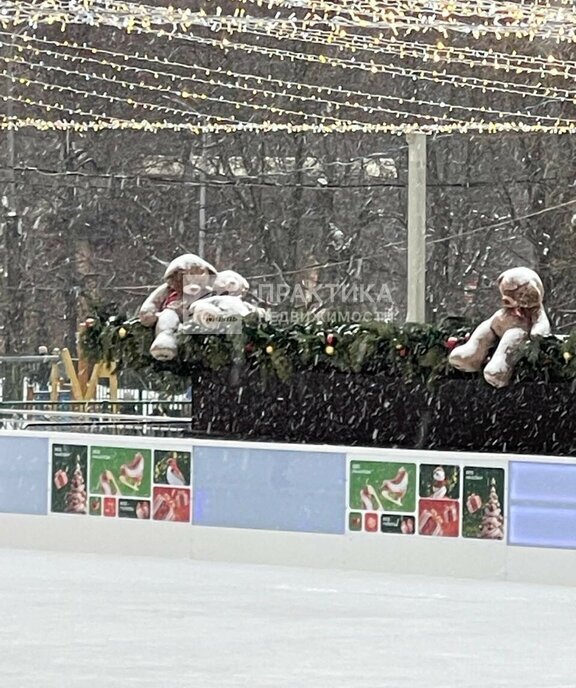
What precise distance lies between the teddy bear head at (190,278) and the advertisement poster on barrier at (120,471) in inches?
75.8

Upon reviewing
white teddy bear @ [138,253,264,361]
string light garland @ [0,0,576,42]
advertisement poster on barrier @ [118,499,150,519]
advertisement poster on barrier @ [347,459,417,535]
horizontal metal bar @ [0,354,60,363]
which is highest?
string light garland @ [0,0,576,42]

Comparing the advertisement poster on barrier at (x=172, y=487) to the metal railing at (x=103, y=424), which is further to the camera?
the metal railing at (x=103, y=424)

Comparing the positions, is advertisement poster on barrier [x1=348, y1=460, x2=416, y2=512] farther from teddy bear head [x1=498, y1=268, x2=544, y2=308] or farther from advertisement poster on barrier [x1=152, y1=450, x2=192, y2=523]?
teddy bear head [x1=498, y1=268, x2=544, y2=308]

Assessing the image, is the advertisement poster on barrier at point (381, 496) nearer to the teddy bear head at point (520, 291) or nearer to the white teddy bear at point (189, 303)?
the teddy bear head at point (520, 291)

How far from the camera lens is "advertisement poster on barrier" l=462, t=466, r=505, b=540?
1059cm

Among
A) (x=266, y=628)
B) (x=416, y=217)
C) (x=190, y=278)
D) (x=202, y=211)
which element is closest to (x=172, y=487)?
(x=190, y=278)

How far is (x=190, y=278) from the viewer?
1339cm

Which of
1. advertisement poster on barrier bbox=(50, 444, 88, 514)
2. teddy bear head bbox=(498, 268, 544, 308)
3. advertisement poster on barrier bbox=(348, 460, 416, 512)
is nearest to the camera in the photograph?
advertisement poster on barrier bbox=(348, 460, 416, 512)

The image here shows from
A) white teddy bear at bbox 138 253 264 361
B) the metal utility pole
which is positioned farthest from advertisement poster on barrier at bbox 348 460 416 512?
the metal utility pole

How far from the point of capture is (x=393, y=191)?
27562 mm

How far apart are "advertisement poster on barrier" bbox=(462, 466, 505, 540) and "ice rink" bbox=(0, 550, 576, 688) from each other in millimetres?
323

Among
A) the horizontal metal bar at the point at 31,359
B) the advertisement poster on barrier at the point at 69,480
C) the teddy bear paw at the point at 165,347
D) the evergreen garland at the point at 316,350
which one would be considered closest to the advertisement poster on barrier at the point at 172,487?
the advertisement poster on barrier at the point at 69,480

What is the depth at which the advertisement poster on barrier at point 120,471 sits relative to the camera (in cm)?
1160

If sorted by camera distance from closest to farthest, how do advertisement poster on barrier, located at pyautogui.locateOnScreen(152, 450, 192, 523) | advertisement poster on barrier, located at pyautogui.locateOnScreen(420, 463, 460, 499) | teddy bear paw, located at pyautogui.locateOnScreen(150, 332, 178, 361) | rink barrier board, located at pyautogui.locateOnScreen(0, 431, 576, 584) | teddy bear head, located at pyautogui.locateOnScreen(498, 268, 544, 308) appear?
1. rink barrier board, located at pyautogui.locateOnScreen(0, 431, 576, 584)
2. advertisement poster on barrier, located at pyautogui.locateOnScreen(420, 463, 460, 499)
3. advertisement poster on barrier, located at pyautogui.locateOnScreen(152, 450, 192, 523)
4. teddy bear head, located at pyautogui.locateOnScreen(498, 268, 544, 308)
5. teddy bear paw, located at pyautogui.locateOnScreen(150, 332, 178, 361)
